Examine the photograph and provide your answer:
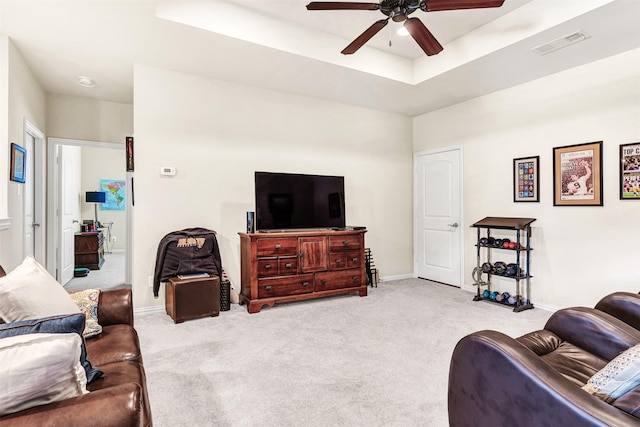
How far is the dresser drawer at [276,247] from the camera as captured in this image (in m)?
3.94

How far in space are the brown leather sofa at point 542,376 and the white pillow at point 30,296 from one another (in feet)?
5.81

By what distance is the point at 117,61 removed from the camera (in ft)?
12.2

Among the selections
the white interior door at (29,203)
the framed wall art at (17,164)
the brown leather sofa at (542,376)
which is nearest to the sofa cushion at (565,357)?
the brown leather sofa at (542,376)

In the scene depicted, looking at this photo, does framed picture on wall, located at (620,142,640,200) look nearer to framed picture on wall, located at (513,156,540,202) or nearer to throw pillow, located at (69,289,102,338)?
framed picture on wall, located at (513,156,540,202)

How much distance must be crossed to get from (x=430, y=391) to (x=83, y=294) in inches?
86.1

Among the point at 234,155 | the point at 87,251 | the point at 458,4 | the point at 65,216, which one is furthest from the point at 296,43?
the point at 87,251

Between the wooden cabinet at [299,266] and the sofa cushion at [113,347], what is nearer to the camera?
the sofa cushion at [113,347]

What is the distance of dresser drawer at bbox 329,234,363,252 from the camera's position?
4.40m

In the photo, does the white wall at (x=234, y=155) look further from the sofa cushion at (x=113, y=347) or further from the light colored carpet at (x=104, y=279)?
the sofa cushion at (x=113, y=347)

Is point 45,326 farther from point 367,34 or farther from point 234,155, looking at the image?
point 234,155

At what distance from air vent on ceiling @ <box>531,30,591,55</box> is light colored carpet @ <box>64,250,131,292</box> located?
5878mm

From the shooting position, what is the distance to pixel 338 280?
14.6 ft

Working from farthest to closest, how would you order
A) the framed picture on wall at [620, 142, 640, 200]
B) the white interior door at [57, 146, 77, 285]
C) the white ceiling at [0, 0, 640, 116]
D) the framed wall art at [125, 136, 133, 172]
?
the white interior door at [57, 146, 77, 285] < the framed wall art at [125, 136, 133, 172] < the framed picture on wall at [620, 142, 640, 200] < the white ceiling at [0, 0, 640, 116]

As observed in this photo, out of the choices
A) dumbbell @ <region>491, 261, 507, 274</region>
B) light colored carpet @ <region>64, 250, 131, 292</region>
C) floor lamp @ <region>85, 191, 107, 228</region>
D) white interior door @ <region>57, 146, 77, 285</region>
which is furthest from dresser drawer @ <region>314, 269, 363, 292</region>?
floor lamp @ <region>85, 191, 107, 228</region>
